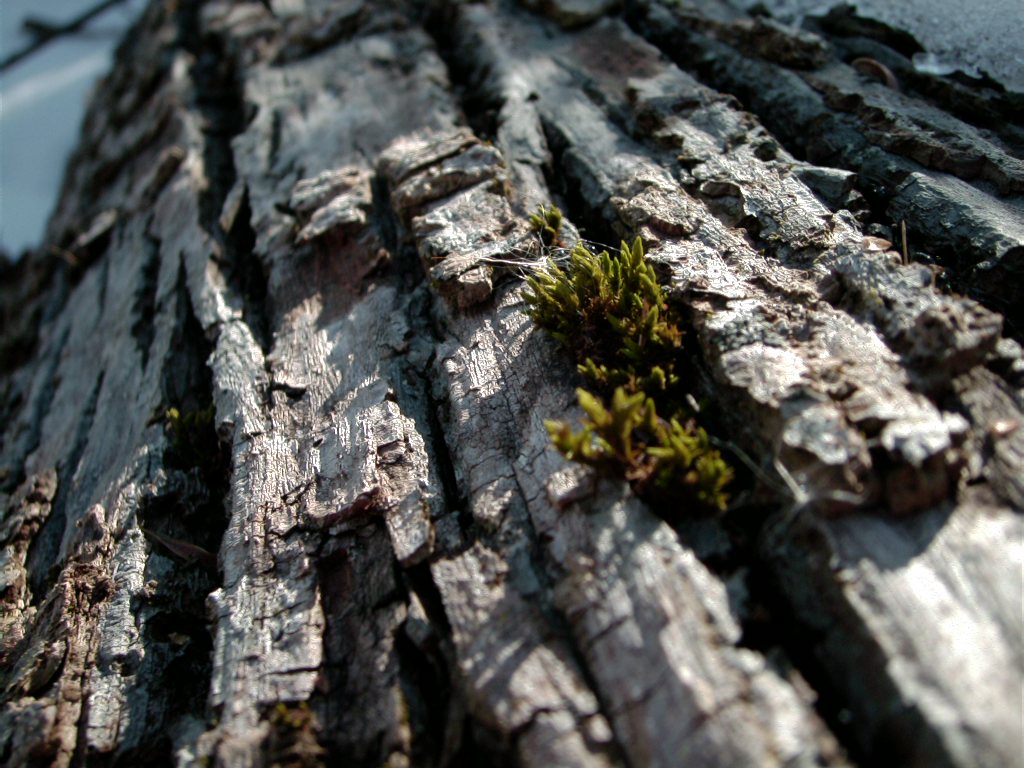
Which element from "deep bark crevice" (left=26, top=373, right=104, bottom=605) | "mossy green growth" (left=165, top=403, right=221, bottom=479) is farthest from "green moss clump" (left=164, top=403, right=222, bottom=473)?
"deep bark crevice" (left=26, top=373, right=104, bottom=605)

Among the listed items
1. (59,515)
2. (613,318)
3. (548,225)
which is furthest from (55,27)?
(613,318)

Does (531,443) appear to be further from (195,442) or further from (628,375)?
(195,442)

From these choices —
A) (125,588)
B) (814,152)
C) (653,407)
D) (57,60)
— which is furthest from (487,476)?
Result: (57,60)

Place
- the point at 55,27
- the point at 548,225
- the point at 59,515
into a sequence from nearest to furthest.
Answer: the point at 548,225, the point at 59,515, the point at 55,27

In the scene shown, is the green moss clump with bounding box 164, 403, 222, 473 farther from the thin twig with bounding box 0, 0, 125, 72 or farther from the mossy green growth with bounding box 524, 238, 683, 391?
the thin twig with bounding box 0, 0, 125, 72

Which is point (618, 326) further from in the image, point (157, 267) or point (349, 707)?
point (157, 267)

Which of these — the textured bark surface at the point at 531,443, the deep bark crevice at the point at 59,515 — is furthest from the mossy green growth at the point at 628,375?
the deep bark crevice at the point at 59,515
